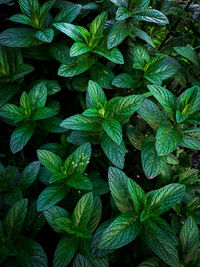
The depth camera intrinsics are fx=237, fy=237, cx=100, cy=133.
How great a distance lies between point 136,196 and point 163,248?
23cm

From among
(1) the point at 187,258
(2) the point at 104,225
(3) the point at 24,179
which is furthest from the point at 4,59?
(1) the point at 187,258

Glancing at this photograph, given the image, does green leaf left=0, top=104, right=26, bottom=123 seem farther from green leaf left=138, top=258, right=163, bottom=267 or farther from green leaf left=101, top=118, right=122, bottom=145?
green leaf left=138, top=258, right=163, bottom=267

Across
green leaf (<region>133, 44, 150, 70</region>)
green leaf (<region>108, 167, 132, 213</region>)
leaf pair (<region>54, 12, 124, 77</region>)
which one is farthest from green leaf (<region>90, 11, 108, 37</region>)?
green leaf (<region>108, 167, 132, 213</region>)

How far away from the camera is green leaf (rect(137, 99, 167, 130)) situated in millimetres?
1200

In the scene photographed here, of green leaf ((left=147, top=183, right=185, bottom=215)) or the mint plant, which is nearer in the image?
green leaf ((left=147, top=183, right=185, bottom=215))

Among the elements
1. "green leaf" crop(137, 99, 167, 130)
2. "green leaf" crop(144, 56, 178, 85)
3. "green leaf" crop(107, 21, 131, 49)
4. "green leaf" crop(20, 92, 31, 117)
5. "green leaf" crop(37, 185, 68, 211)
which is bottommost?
"green leaf" crop(37, 185, 68, 211)

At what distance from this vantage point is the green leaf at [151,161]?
3.74ft

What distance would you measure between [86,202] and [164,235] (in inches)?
13.9

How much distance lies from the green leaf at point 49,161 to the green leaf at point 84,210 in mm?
206

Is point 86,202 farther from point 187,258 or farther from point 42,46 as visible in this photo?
point 42,46

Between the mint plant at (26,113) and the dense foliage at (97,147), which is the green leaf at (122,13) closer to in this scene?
the dense foliage at (97,147)

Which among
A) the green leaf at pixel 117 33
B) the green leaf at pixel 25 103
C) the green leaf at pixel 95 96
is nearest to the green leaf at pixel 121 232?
the green leaf at pixel 95 96

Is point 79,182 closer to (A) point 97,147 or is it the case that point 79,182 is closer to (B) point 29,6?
(A) point 97,147

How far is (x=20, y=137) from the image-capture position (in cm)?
127
